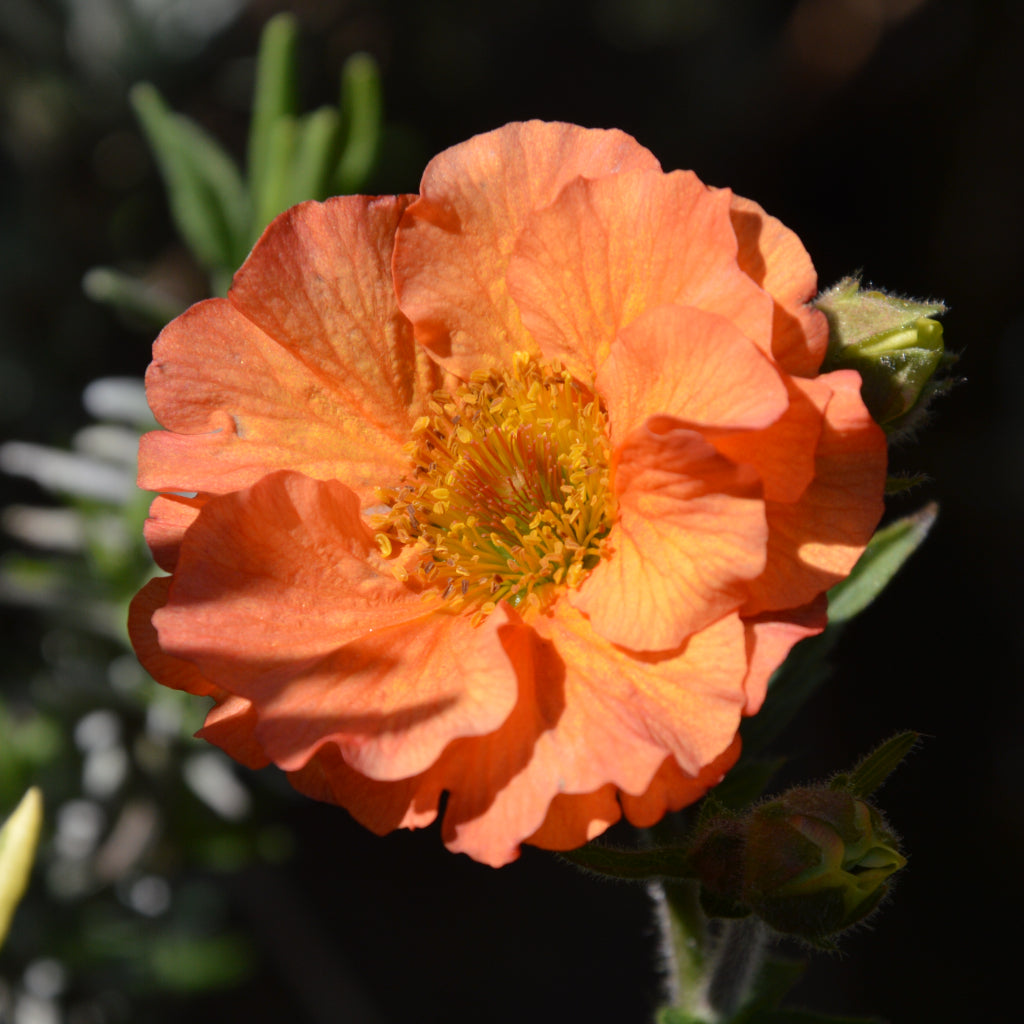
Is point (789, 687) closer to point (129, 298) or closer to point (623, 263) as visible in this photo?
point (623, 263)

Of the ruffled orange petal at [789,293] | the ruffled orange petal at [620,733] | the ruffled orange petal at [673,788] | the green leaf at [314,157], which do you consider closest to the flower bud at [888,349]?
the ruffled orange petal at [789,293]

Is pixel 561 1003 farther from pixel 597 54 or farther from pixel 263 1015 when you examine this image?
pixel 597 54

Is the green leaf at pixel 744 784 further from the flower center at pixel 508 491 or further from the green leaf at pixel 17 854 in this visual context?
the green leaf at pixel 17 854

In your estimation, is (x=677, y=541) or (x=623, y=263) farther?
(x=623, y=263)

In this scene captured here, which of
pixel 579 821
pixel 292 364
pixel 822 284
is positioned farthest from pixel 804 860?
pixel 822 284

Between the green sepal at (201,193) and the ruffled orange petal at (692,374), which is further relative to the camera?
the green sepal at (201,193)

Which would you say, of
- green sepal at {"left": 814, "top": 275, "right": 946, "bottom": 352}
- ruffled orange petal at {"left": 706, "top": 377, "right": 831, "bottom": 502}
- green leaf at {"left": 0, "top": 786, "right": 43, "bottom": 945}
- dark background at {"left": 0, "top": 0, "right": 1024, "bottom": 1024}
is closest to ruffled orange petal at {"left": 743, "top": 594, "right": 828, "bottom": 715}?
ruffled orange petal at {"left": 706, "top": 377, "right": 831, "bottom": 502}

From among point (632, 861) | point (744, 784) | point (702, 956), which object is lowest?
point (702, 956)
